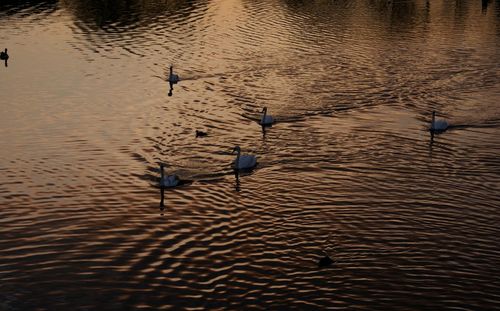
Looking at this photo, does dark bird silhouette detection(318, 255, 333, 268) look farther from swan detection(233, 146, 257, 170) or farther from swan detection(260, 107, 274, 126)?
swan detection(260, 107, 274, 126)

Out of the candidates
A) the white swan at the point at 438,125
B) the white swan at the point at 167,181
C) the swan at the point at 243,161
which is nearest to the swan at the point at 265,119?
the swan at the point at 243,161

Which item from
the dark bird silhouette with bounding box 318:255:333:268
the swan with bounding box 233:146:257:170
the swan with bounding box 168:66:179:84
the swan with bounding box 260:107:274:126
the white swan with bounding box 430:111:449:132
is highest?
the swan with bounding box 168:66:179:84

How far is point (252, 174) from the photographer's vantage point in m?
35.1

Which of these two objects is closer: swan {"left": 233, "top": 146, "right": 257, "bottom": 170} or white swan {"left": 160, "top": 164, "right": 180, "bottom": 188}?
white swan {"left": 160, "top": 164, "right": 180, "bottom": 188}

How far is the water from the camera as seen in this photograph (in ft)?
81.4

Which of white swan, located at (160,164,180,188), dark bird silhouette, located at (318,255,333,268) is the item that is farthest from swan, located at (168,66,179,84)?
dark bird silhouette, located at (318,255,333,268)

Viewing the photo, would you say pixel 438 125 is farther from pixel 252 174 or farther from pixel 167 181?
pixel 167 181

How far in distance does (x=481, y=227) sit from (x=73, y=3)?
246 ft

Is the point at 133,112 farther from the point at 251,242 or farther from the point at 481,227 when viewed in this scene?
the point at 481,227

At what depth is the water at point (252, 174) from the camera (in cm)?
2481

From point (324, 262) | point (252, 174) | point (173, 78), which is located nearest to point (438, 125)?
point (252, 174)

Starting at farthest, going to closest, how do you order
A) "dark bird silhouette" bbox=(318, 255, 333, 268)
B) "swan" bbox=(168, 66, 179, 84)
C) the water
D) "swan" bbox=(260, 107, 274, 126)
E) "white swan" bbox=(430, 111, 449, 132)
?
"swan" bbox=(168, 66, 179, 84)
"swan" bbox=(260, 107, 274, 126)
"white swan" bbox=(430, 111, 449, 132)
"dark bird silhouette" bbox=(318, 255, 333, 268)
the water

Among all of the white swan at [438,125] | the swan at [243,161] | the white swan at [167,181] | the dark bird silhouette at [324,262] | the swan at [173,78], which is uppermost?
the swan at [173,78]

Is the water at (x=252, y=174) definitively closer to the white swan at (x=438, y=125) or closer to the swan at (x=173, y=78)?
the white swan at (x=438, y=125)
